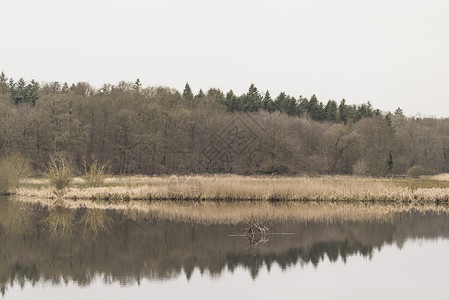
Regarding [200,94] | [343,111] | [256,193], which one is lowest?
[256,193]

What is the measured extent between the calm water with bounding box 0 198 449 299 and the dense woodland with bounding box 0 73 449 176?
28737mm

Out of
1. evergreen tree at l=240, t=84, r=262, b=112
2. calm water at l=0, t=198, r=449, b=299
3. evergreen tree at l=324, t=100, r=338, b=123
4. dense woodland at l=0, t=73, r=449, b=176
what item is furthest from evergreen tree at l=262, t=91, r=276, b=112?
calm water at l=0, t=198, r=449, b=299

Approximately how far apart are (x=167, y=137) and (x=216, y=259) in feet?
126

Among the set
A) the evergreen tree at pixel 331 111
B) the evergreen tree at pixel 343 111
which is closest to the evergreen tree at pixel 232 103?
the evergreen tree at pixel 331 111

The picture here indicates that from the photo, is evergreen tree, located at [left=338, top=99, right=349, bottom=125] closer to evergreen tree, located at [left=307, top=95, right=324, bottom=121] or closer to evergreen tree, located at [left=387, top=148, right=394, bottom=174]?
evergreen tree, located at [left=307, top=95, right=324, bottom=121]

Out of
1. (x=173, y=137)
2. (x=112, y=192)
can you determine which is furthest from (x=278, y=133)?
(x=112, y=192)

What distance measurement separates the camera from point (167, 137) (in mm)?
50750

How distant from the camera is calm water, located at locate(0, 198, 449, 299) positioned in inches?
399

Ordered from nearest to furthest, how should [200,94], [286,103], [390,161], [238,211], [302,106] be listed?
[238,211] → [390,161] → [200,94] → [286,103] → [302,106]

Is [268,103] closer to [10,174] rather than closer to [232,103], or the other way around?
[232,103]

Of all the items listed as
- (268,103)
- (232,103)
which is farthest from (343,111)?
(232,103)

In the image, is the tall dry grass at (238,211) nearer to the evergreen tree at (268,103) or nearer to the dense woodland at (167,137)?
the dense woodland at (167,137)

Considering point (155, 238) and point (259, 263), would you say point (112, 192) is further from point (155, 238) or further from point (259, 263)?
point (259, 263)

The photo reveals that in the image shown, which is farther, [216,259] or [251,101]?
[251,101]
